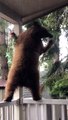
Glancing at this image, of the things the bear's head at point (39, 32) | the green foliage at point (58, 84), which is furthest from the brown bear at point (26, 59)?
the green foliage at point (58, 84)

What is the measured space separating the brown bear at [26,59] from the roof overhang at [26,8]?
0.30m

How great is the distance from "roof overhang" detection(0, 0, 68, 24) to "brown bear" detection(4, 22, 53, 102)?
30cm

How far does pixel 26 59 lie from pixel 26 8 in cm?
61

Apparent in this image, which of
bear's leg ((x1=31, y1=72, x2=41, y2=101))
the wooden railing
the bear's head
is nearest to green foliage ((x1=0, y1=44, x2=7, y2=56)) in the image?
the wooden railing

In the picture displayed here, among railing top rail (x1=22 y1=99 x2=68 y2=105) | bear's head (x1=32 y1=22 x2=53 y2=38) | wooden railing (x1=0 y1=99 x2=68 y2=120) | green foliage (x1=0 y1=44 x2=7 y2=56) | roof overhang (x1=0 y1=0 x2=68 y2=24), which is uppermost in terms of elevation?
roof overhang (x1=0 y1=0 x2=68 y2=24)

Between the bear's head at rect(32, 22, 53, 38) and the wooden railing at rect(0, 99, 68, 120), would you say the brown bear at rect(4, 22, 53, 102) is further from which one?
the wooden railing at rect(0, 99, 68, 120)

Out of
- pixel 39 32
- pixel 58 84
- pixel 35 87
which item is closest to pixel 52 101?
pixel 35 87

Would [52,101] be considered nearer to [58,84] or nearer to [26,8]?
[58,84]

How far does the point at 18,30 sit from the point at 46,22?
78 centimetres

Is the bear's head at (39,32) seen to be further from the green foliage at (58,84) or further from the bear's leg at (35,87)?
the green foliage at (58,84)

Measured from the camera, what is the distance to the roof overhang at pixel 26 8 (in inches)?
89.1

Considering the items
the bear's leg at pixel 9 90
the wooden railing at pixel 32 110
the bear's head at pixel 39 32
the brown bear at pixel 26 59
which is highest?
the bear's head at pixel 39 32

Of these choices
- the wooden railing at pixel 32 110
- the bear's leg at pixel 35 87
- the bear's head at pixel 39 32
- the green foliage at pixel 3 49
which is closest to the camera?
the bear's head at pixel 39 32

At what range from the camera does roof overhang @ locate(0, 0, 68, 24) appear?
89.1 inches
